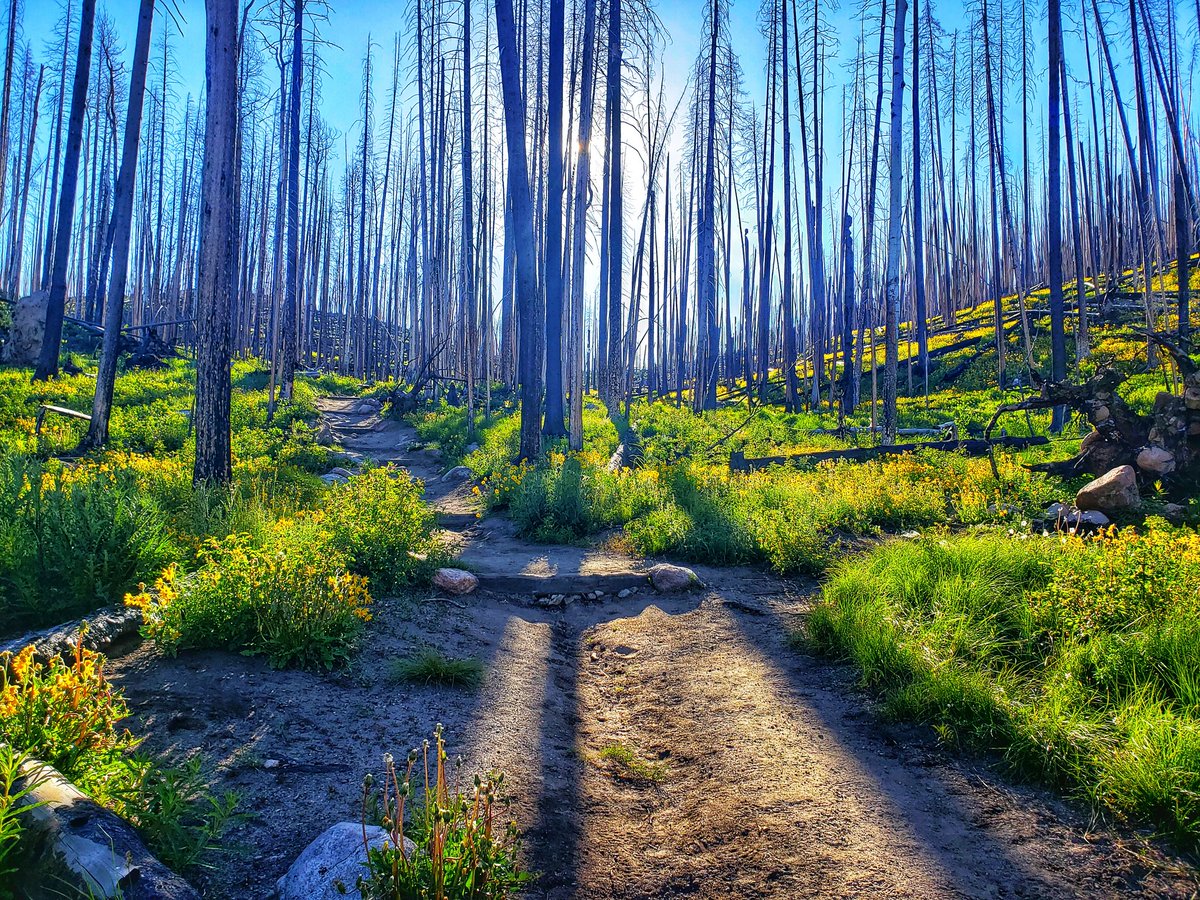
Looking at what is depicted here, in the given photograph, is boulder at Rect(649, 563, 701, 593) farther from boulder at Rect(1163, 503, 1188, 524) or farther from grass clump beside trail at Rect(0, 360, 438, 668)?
boulder at Rect(1163, 503, 1188, 524)

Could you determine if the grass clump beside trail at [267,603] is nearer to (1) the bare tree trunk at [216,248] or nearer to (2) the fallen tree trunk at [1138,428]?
(1) the bare tree trunk at [216,248]

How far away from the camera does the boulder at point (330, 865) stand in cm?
203

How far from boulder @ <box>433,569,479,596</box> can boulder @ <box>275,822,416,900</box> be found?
3.67 metres

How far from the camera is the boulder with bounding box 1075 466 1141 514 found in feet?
23.2

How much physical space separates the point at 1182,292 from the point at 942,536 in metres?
13.3

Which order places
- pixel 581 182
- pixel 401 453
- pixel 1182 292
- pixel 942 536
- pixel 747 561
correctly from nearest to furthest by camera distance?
pixel 942 536, pixel 747 561, pixel 581 182, pixel 1182 292, pixel 401 453

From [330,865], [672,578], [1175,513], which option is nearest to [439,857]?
[330,865]

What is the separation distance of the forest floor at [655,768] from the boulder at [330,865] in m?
0.15

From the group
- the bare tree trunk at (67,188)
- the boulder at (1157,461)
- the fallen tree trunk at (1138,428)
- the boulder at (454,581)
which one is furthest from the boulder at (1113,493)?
the bare tree trunk at (67,188)

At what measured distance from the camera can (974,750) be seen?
316 cm

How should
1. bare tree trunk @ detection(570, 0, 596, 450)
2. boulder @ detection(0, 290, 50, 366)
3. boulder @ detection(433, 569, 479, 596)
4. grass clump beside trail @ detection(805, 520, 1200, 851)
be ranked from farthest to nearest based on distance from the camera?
boulder @ detection(0, 290, 50, 366) → bare tree trunk @ detection(570, 0, 596, 450) → boulder @ detection(433, 569, 479, 596) → grass clump beside trail @ detection(805, 520, 1200, 851)

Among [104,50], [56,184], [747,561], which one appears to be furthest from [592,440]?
[56,184]

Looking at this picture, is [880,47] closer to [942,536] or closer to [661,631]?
[942,536]

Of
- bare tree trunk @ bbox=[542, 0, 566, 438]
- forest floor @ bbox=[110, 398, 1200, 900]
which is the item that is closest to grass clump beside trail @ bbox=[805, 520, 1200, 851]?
forest floor @ bbox=[110, 398, 1200, 900]
